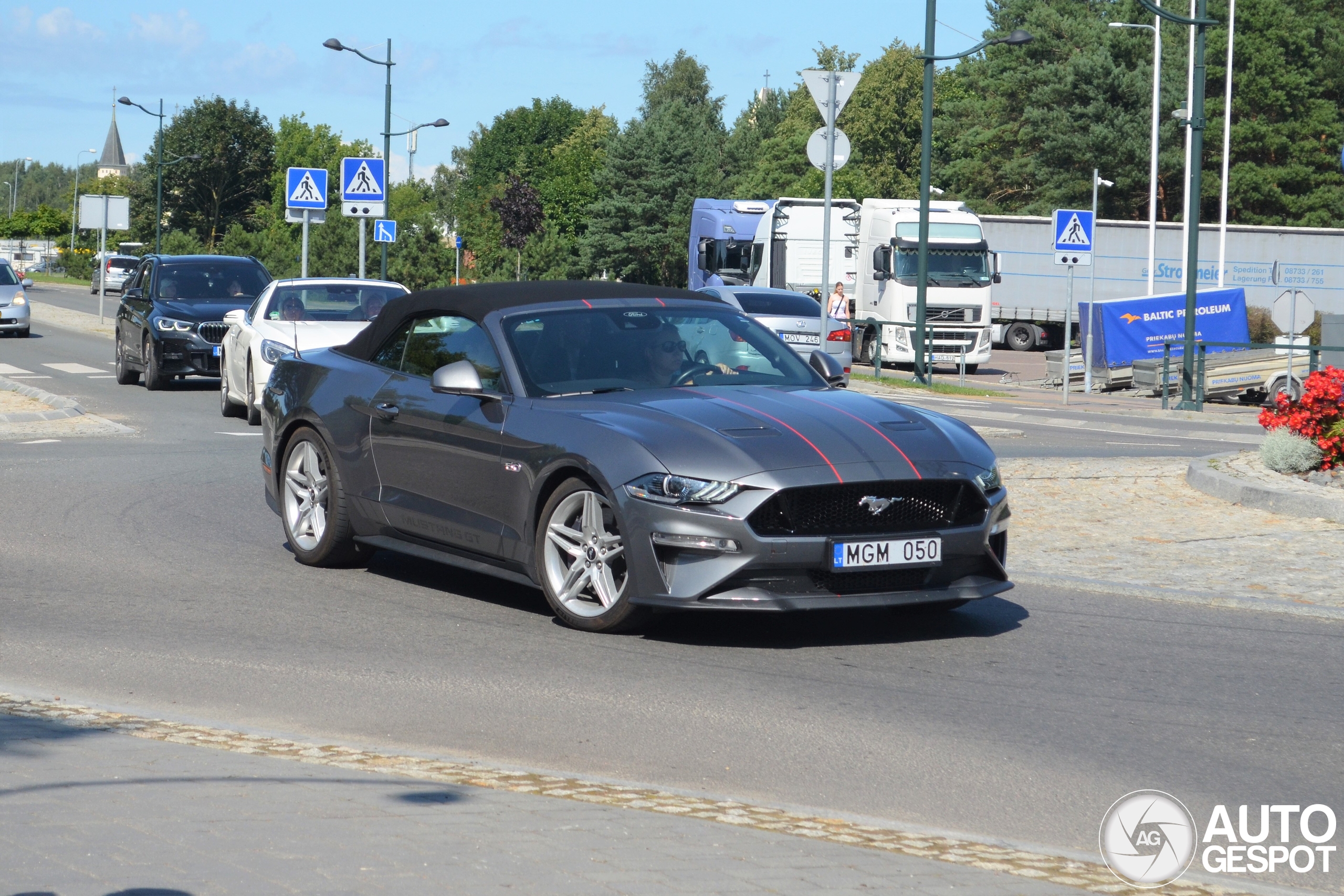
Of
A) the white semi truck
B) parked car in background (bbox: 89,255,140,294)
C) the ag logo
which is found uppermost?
parked car in background (bbox: 89,255,140,294)

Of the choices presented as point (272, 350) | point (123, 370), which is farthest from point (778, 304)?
point (272, 350)

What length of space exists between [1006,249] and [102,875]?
50647 millimetres

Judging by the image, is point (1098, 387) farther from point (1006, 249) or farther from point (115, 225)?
point (115, 225)

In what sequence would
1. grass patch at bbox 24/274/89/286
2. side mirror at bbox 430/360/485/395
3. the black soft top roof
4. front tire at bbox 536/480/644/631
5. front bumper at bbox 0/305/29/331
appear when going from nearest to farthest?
front tire at bbox 536/480/644/631 < side mirror at bbox 430/360/485/395 < the black soft top roof < front bumper at bbox 0/305/29/331 < grass patch at bbox 24/274/89/286

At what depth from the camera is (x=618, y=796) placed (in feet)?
15.8

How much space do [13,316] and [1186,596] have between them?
33.9 meters

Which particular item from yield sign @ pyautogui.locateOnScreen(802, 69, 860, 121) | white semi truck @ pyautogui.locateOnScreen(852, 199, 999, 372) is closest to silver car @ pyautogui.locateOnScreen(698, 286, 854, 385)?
yield sign @ pyautogui.locateOnScreen(802, 69, 860, 121)

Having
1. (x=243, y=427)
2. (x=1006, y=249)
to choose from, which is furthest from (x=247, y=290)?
(x=1006, y=249)

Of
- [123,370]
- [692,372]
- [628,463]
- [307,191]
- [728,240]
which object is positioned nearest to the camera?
[628,463]

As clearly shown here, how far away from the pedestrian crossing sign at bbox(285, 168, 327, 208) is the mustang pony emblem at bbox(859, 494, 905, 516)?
22.5 meters

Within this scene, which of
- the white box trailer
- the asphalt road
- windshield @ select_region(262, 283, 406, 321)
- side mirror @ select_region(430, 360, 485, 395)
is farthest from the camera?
the white box trailer

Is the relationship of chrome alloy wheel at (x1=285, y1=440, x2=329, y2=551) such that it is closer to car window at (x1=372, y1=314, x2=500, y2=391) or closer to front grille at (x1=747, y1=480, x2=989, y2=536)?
car window at (x1=372, y1=314, x2=500, y2=391)

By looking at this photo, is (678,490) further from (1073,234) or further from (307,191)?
(307,191)

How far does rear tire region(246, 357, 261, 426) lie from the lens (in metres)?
18.1
